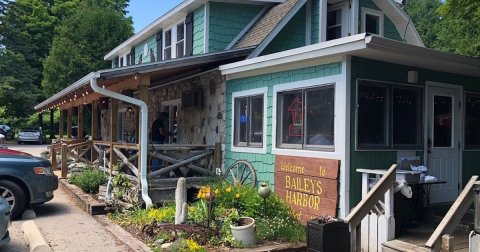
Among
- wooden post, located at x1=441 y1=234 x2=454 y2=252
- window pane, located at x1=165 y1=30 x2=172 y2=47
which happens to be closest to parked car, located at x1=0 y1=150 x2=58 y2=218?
wooden post, located at x1=441 y1=234 x2=454 y2=252

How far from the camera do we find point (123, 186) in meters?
8.84

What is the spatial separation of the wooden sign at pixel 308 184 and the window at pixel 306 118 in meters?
0.29

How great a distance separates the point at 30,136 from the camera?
115ft

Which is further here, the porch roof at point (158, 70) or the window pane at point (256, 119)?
the window pane at point (256, 119)

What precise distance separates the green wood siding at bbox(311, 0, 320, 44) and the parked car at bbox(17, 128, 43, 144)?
30.0 m

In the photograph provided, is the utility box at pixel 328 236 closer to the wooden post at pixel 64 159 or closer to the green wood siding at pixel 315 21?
the green wood siding at pixel 315 21

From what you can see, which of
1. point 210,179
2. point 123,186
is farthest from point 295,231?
point 123,186

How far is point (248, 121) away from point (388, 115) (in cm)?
298

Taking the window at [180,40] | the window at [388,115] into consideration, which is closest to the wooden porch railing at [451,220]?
the window at [388,115]

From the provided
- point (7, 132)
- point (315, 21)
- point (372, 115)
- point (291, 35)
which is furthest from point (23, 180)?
point (7, 132)

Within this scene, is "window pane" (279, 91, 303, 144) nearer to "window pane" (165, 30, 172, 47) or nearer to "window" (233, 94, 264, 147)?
"window" (233, 94, 264, 147)

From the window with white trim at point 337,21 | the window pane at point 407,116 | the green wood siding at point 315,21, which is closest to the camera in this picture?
the window pane at point 407,116

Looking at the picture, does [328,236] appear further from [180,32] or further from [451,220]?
[180,32]

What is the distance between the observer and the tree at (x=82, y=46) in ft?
95.2
